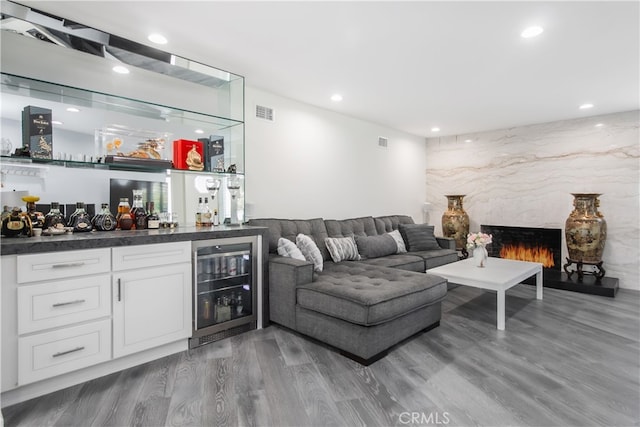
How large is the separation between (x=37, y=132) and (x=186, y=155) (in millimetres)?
1033

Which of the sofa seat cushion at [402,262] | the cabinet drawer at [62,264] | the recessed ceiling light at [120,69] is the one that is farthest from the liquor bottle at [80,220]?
the sofa seat cushion at [402,262]

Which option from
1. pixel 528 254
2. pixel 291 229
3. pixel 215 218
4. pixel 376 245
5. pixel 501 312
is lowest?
pixel 501 312

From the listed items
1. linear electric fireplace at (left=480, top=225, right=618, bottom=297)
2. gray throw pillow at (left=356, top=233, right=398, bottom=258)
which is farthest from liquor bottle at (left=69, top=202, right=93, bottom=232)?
linear electric fireplace at (left=480, top=225, right=618, bottom=297)

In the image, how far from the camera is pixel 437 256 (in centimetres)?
438

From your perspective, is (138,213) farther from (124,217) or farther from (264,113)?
(264,113)

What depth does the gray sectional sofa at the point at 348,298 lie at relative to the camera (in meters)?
2.32

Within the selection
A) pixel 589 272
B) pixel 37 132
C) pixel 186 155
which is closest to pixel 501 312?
pixel 589 272

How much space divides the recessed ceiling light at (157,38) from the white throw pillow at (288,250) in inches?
A: 78.2

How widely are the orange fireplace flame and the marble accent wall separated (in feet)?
0.78

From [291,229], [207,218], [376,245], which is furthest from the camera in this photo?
[376,245]

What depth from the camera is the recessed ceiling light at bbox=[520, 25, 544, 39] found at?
7.88ft

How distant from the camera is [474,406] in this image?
1848 mm

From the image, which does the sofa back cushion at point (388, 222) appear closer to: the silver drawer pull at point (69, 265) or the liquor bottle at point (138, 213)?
the liquor bottle at point (138, 213)

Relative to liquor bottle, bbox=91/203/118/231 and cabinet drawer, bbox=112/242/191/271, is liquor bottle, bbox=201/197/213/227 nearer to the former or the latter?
cabinet drawer, bbox=112/242/191/271
